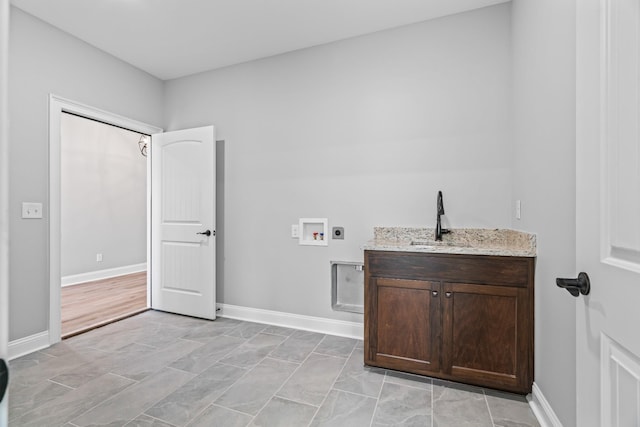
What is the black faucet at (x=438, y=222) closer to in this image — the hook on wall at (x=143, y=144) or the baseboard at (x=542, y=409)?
the baseboard at (x=542, y=409)

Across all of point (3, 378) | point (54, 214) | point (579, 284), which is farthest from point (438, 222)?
point (54, 214)

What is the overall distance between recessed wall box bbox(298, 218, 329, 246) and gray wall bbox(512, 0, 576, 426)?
61.3 inches

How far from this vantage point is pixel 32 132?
95.1 inches

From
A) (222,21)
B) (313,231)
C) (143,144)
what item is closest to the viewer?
(222,21)

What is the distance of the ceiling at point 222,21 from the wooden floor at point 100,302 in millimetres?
2716

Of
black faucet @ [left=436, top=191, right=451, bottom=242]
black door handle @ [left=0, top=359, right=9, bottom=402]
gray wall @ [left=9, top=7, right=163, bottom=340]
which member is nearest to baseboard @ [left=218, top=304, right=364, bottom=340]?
black faucet @ [left=436, top=191, right=451, bottom=242]

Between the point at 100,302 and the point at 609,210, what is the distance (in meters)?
4.65

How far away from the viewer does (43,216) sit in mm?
2484

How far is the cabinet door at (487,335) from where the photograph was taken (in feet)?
5.93

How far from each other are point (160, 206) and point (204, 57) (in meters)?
1.70

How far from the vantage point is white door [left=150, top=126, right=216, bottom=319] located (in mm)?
3125

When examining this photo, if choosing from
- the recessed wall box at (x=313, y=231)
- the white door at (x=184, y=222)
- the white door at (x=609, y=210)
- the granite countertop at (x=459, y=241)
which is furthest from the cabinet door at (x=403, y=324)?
the white door at (x=184, y=222)

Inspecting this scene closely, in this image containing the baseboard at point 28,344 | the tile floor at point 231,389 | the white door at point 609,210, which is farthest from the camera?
the baseboard at point 28,344

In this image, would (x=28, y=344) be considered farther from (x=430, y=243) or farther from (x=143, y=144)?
(x=143, y=144)
